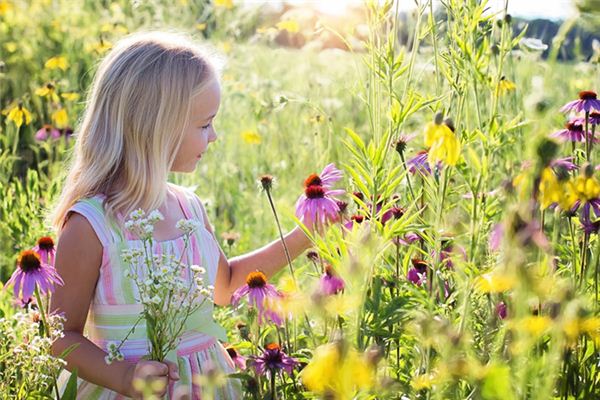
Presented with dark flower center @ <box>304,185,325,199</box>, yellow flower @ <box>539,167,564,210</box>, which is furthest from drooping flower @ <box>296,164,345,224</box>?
yellow flower @ <box>539,167,564,210</box>

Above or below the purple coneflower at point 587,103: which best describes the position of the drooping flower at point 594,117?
below

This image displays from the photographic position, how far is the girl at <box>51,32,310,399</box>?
1643 mm

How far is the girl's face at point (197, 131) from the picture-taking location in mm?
1779

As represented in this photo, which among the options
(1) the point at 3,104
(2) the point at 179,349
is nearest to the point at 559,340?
(2) the point at 179,349

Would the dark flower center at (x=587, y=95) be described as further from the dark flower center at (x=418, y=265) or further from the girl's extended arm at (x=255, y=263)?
the girl's extended arm at (x=255, y=263)

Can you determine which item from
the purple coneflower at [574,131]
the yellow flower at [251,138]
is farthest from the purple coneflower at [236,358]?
the yellow flower at [251,138]

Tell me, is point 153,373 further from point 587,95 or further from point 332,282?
point 587,95

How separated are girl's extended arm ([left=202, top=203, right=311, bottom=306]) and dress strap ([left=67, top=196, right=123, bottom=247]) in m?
0.31

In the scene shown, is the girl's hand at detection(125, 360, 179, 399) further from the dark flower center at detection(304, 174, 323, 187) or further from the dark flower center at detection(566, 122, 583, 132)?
the dark flower center at detection(566, 122, 583, 132)

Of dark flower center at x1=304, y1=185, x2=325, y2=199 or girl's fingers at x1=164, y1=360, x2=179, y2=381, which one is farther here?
dark flower center at x1=304, y1=185, x2=325, y2=199

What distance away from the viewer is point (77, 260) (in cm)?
164

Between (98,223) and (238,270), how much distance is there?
0.39 meters

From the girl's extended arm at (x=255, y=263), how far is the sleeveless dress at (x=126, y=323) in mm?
174

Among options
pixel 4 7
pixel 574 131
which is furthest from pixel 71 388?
pixel 4 7
